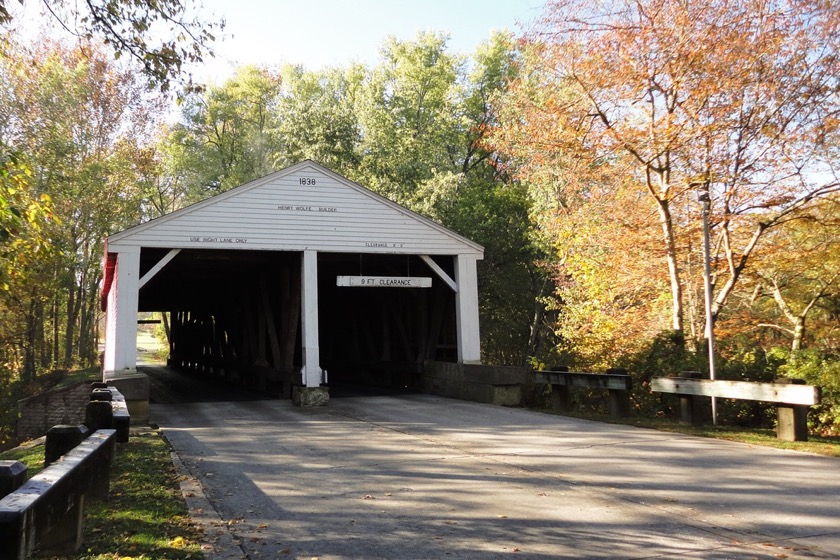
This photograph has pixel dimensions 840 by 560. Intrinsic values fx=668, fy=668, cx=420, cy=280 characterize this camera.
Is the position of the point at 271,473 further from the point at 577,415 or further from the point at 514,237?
the point at 514,237

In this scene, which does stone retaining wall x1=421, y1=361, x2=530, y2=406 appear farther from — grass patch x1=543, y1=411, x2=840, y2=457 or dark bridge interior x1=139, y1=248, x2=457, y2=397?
grass patch x1=543, y1=411, x2=840, y2=457

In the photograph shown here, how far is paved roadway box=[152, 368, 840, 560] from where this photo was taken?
13.9 ft

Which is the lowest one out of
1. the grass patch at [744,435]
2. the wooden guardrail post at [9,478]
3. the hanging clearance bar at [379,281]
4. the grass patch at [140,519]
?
the grass patch at [744,435]

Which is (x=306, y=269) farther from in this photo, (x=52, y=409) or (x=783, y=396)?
(x=783, y=396)

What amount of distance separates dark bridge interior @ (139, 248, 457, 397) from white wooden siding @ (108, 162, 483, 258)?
1.21 metres

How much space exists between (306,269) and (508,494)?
9.57 m

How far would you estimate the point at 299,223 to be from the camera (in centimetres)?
1443

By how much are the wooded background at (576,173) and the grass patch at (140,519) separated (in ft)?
13.1

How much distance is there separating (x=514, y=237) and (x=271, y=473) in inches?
822

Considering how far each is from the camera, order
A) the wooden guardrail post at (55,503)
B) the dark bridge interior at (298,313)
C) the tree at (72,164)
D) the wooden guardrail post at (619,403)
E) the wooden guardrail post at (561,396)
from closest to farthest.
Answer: the wooden guardrail post at (55,503)
the wooden guardrail post at (619,403)
the wooden guardrail post at (561,396)
the dark bridge interior at (298,313)
the tree at (72,164)

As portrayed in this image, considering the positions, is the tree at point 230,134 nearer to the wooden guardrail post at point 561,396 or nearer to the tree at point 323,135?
the tree at point 323,135

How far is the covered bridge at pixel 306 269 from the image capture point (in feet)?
44.3

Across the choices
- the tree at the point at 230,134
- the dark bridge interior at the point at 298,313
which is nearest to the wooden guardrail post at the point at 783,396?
the dark bridge interior at the point at 298,313

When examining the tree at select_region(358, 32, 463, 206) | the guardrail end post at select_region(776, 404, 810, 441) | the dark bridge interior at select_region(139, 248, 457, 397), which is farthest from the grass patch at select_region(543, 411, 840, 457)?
the tree at select_region(358, 32, 463, 206)
